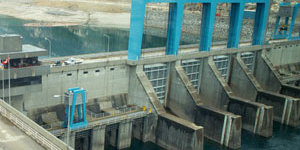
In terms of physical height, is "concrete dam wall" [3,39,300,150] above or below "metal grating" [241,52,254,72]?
below

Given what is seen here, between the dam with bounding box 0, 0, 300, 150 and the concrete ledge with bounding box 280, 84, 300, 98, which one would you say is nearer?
the dam with bounding box 0, 0, 300, 150

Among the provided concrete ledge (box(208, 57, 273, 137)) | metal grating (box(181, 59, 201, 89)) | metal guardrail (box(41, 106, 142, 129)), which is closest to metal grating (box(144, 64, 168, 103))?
metal grating (box(181, 59, 201, 89))

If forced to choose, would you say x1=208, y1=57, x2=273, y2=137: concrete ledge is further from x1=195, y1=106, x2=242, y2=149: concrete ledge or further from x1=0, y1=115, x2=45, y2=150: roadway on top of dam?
x1=0, y1=115, x2=45, y2=150: roadway on top of dam

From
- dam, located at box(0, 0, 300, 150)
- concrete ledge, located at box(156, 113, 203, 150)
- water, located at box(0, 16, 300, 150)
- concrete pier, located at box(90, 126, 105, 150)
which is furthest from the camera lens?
water, located at box(0, 16, 300, 150)

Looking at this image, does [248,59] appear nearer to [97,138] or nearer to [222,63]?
[222,63]

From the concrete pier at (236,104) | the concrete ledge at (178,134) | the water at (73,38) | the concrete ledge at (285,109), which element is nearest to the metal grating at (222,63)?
the concrete pier at (236,104)

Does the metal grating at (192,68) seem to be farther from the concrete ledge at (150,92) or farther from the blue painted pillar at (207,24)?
the concrete ledge at (150,92)
